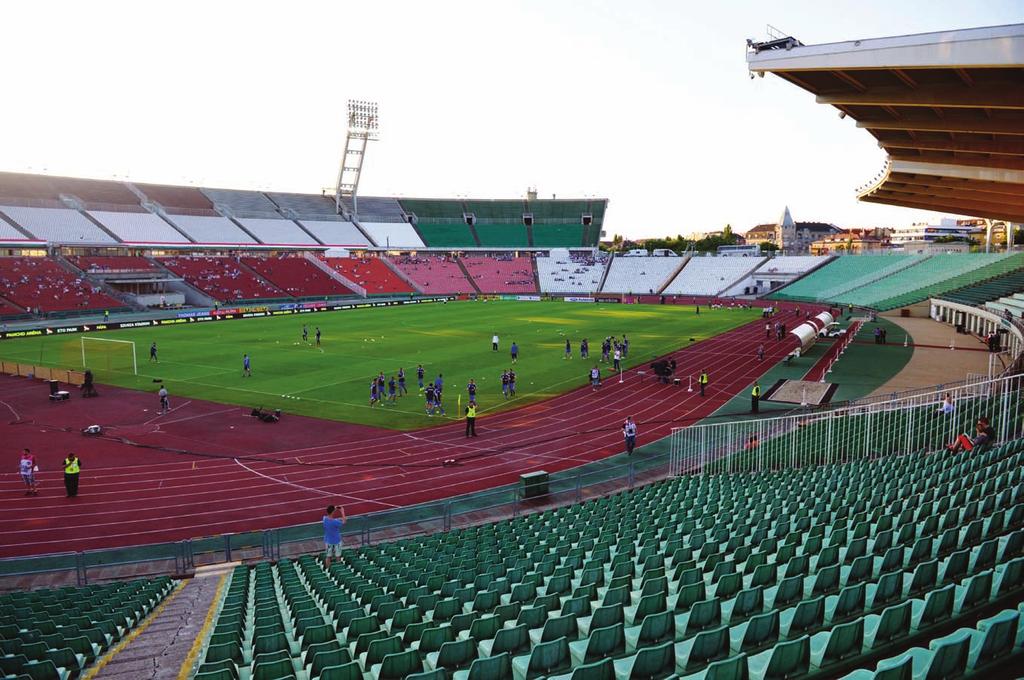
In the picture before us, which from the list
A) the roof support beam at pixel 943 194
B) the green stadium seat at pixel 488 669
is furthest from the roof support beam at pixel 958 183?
the green stadium seat at pixel 488 669

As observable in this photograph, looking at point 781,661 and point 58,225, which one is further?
point 58,225

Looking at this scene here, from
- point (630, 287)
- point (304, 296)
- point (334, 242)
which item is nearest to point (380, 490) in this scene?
point (304, 296)

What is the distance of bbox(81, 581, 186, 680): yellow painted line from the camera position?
26.4 feet

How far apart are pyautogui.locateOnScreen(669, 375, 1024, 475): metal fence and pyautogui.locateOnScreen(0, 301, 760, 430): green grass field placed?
1086 cm

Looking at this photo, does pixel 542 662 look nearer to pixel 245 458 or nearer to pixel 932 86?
pixel 932 86

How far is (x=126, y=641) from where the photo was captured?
30.7 feet

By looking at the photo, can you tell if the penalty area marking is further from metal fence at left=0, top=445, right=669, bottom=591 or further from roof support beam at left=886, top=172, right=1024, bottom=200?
roof support beam at left=886, top=172, right=1024, bottom=200

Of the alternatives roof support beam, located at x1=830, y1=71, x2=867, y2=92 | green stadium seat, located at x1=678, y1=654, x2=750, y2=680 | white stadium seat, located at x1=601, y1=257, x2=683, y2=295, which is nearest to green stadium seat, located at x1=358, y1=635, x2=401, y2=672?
green stadium seat, located at x1=678, y1=654, x2=750, y2=680

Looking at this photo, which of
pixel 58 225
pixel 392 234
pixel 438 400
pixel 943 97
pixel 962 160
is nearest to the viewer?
pixel 943 97

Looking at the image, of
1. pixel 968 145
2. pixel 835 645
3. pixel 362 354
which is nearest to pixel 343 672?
pixel 835 645

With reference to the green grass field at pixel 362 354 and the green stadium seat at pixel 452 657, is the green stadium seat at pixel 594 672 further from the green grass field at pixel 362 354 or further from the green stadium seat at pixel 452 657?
the green grass field at pixel 362 354

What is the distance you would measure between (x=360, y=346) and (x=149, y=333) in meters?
20.3

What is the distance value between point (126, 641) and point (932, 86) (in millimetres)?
20426

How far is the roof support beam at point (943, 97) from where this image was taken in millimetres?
16125
